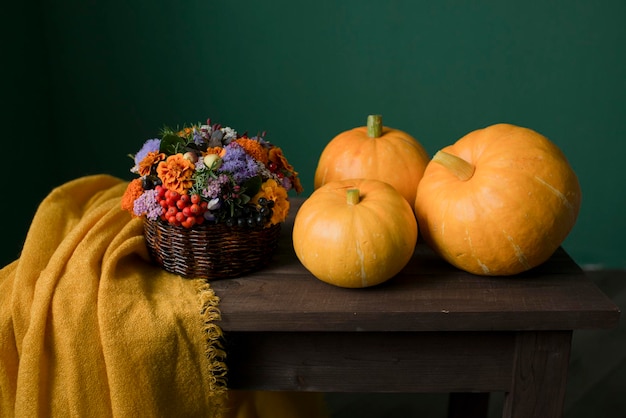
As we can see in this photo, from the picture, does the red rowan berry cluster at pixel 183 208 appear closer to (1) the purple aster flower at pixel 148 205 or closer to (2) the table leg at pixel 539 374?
(1) the purple aster flower at pixel 148 205

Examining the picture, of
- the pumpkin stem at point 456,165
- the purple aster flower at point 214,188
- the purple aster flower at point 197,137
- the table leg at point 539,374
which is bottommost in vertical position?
the table leg at point 539,374

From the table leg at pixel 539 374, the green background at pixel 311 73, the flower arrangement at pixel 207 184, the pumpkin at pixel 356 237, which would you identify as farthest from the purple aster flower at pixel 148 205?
the green background at pixel 311 73

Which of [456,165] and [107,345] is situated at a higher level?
[456,165]

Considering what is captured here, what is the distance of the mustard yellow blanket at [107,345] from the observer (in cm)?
97

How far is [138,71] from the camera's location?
2.46m

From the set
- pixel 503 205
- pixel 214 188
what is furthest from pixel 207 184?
pixel 503 205

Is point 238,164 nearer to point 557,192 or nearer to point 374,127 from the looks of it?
point 374,127

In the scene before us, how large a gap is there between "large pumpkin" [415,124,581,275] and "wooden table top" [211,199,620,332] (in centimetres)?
5

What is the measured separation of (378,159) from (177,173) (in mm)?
400

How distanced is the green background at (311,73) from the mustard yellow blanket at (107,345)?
56.4 inches

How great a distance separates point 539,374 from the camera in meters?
1.01

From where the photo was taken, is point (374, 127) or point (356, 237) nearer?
point (356, 237)

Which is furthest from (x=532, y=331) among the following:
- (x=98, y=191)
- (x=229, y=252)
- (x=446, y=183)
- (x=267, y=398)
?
(x=98, y=191)

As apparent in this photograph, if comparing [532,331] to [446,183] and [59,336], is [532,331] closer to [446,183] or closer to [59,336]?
[446,183]
